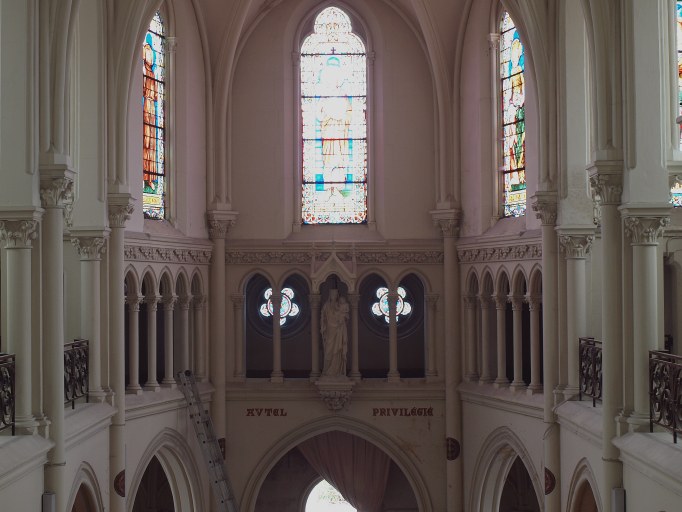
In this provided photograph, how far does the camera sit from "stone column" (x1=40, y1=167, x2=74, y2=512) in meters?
12.8

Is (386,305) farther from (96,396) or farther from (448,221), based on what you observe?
(96,396)

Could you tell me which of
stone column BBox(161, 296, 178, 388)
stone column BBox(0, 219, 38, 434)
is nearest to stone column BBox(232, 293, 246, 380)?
stone column BBox(161, 296, 178, 388)

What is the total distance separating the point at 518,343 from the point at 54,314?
8.22 meters

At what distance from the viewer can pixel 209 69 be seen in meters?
20.4

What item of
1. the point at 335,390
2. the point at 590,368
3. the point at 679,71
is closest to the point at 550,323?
the point at 590,368

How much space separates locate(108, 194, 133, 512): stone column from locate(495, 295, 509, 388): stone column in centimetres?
641

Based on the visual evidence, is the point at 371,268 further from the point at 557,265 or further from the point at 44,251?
the point at 44,251

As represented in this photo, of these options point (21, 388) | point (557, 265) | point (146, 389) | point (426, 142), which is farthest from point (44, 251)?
point (426, 142)

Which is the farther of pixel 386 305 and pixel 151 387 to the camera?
pixel 386 305

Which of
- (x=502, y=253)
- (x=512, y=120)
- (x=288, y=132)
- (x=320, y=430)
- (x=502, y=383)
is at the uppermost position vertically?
(x=288, y=132)

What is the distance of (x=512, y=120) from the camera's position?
19250 millimetres

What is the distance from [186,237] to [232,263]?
63.3 inches

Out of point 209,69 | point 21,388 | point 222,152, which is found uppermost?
point 209,69

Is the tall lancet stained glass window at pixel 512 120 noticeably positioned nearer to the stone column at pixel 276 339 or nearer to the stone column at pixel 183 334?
the stone column at pixel 276 339
